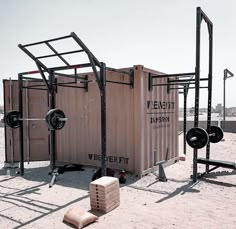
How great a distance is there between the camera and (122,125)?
7.88 metres

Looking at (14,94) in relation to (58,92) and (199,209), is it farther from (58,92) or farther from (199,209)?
(199,209)

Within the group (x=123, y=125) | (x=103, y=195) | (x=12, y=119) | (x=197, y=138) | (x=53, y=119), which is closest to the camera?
(x=103, y=195)

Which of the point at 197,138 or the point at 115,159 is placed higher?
the point at 197,138

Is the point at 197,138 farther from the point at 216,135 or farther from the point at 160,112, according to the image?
the point at 160,112

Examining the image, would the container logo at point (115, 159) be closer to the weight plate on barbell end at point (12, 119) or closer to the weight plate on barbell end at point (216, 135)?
the weight plate on barbell end at point (12, 119)

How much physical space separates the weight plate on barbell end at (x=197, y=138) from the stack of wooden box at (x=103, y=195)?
2.71 meters

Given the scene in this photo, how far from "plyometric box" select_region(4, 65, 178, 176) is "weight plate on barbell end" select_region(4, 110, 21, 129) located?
1.32 m

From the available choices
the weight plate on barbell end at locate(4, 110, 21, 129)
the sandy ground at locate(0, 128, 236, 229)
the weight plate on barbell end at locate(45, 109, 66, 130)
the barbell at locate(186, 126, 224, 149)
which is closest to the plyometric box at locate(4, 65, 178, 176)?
the sandy ground at locate(0, 128, 236, 229)

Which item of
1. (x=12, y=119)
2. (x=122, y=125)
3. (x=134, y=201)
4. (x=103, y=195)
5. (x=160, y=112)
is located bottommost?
(x=134, y=201)

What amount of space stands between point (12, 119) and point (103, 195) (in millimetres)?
4743

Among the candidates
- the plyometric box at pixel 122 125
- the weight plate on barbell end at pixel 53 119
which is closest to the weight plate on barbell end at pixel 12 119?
the plyometric box at pixel 122 125

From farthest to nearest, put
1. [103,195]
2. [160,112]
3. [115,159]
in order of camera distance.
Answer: [160,112] < [115,159] < [103,195]

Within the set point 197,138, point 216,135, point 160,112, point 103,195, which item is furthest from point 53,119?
A: point 216,135

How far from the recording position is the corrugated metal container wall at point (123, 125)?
7598mm
